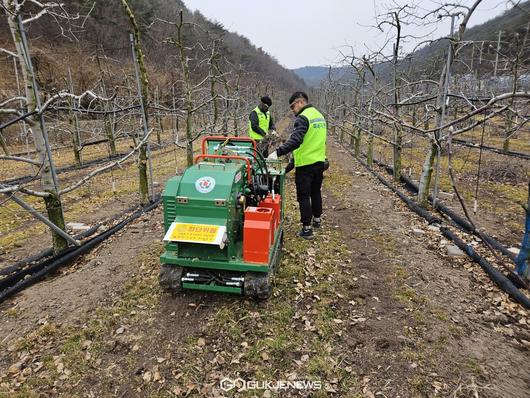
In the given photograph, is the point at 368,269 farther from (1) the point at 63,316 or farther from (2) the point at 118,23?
(2) the point at 118,23

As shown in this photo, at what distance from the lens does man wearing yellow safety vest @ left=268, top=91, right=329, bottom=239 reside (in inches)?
217

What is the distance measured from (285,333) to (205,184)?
189 centimetres

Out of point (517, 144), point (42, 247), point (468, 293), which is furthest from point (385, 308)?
point (517, 144)

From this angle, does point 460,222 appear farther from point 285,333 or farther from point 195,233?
point 195,233

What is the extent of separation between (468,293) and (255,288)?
2943mm

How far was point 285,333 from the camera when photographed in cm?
378

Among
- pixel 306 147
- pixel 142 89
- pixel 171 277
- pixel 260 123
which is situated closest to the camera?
pixel 171 277

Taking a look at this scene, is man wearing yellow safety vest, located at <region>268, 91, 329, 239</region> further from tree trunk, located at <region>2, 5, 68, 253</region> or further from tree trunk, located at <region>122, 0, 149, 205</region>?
tree trunk, located at <region>122, 0, 149, 205</region>

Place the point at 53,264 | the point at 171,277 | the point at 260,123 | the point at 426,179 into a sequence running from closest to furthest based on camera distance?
the point at 171,277, the point at 53,264, the point at 426,179, the point at 260,123

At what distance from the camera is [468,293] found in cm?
463

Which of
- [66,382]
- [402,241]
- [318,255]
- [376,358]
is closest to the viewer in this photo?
[66,382]

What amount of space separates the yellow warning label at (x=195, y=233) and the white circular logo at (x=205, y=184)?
41cm

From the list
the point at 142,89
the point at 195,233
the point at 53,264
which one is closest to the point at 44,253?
the point at 53,264

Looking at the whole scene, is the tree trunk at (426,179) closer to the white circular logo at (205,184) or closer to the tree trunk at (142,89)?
the white circular logo at (205,184)
